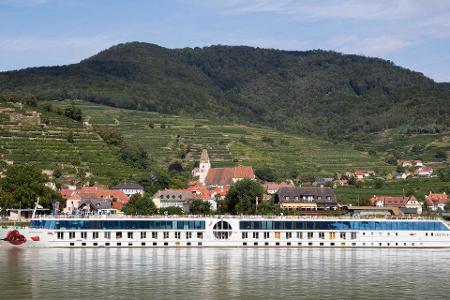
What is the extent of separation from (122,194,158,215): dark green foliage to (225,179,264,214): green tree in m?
6.74

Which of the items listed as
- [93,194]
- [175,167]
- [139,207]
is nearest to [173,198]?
[93,194]

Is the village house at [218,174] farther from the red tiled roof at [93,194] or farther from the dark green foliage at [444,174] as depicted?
the dark green foliage at [444,174]

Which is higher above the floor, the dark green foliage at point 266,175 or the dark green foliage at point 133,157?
the dark green foliage at point 133,157

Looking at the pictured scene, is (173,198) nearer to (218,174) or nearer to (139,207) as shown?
(139,207)

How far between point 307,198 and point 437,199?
58.4ft

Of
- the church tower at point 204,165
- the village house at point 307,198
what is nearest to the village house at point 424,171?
the church tower at point 204,165

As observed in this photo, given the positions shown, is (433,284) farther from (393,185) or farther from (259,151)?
(259,151)

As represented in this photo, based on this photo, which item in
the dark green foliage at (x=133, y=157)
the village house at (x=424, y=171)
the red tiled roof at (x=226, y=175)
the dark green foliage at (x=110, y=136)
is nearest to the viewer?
the dark green foliage at (x=133, y=157)

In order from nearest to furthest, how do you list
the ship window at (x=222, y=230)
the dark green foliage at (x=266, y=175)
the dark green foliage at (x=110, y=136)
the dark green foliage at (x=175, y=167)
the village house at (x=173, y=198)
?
the ship window at (x=222, y=230)
the village house at (x=173, y=198)
the dark green foliage at (x=110, y=136)
the dark green foliage at (x=266, y=175)
the dark green foliage at (x=175, y=167)

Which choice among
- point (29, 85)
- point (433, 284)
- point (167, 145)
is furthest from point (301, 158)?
point (433, 284)

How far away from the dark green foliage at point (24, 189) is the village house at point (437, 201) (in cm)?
4229

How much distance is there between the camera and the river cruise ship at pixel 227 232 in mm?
56625

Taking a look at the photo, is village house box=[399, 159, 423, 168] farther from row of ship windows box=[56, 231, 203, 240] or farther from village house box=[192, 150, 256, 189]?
row of ship windows box=[56, 231, 203, 240]

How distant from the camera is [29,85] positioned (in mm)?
176875
